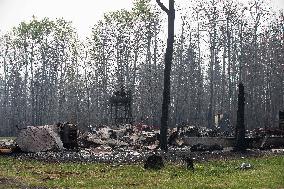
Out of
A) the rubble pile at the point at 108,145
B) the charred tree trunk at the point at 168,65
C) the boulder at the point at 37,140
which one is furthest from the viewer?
the charred tree trunk at the point at 168,65

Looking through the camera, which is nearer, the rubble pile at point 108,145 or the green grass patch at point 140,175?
the green grass patch at point 140,175

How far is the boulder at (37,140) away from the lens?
20766 millimetres

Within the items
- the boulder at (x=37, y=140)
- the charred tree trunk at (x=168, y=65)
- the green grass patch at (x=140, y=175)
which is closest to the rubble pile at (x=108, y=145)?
the boulder at (x=37, y=140)

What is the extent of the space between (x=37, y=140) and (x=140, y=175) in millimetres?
9948

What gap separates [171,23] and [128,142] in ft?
24.7

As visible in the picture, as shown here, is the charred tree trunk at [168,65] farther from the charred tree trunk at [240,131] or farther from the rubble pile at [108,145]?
the charred tree trunk at [240,131]

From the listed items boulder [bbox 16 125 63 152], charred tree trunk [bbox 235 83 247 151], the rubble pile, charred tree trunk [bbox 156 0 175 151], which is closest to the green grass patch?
the rubble pile

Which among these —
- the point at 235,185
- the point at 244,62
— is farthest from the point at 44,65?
the point at 235,185

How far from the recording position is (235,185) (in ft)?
33.4

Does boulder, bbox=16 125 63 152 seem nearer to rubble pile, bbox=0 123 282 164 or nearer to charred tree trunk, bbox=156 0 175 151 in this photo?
rubble pile, bbox=0 123 282 164

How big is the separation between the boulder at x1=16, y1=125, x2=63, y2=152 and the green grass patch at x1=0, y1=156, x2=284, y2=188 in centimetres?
483

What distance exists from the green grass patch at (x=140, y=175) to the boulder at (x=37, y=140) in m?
4.83

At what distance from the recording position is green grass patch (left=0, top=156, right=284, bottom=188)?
34.9 feet

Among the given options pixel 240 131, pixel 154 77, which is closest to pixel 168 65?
pixel 240 131
